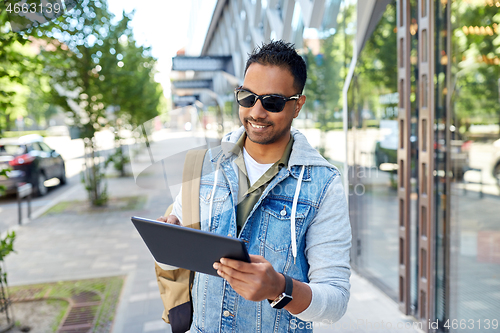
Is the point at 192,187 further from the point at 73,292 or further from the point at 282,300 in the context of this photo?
the point at 73,292

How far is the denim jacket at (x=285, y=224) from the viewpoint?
141 cm

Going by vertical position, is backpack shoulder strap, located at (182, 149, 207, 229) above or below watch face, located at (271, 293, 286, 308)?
above

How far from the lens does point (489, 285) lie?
396 cm

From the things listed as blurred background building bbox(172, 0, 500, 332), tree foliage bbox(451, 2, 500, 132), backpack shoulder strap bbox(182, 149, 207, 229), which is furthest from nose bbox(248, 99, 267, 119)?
tree foliage bbox(451, 2, 500, 132)

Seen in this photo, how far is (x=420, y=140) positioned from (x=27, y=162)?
10665mm

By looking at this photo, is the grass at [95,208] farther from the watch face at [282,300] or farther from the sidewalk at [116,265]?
the watch face at [282,300]

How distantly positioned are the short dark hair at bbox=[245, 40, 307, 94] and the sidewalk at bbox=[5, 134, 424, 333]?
48cm

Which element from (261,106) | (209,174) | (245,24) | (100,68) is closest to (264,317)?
(209,174)

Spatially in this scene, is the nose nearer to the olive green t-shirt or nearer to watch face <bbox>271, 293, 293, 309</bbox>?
the olive green t-shirt

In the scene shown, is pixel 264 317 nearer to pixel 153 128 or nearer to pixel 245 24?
pixel 153 128

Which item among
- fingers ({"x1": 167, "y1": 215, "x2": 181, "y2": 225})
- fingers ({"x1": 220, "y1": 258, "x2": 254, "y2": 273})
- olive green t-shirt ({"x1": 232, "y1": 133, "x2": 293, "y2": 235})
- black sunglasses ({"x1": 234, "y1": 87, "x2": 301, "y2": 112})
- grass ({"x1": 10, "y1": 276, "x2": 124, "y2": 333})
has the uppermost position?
black sunglasses ({"x1": 234, "y1": 87, "x2": 301, "y2": 112})

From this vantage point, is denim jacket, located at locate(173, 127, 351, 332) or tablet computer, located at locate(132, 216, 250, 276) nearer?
tablet computer, located at locate(132, 216, 250, 276)

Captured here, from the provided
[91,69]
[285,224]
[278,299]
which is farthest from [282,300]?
[91,69]

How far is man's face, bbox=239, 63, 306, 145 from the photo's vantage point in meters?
1.45
